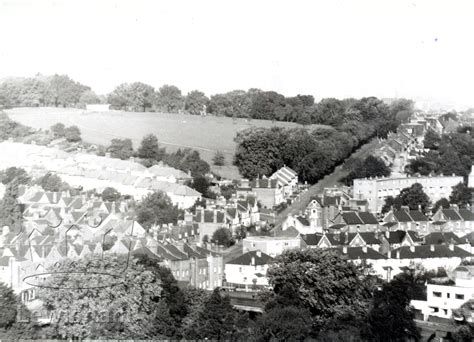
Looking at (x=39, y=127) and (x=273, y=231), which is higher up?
(x=39, y=127)

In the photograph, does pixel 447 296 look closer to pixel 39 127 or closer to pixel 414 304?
pixel 414 304

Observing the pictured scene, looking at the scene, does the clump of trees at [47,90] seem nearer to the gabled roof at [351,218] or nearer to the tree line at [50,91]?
the tree line at [50,91]

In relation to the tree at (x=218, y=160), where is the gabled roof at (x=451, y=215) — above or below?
below

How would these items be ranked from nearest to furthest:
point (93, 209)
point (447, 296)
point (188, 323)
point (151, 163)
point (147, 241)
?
point (188, 323) → point (447, 296) → point (147, 241) → point (93, 209) → point (151, 163)

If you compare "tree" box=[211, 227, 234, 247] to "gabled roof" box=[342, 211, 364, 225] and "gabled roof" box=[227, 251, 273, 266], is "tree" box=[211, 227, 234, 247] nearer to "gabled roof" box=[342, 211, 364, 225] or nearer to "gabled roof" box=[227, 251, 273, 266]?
"gabled roof" box=[227, 251, 273, 266]

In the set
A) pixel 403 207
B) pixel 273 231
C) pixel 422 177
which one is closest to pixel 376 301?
pixel 273 231

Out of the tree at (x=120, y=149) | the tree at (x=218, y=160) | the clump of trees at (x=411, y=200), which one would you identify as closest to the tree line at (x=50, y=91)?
the tree at (x=120, y=149)

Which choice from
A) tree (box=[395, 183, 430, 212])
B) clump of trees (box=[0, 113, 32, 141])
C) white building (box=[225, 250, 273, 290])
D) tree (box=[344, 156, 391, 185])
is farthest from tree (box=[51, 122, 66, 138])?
white building (box=[225, 250, 273, 290])
